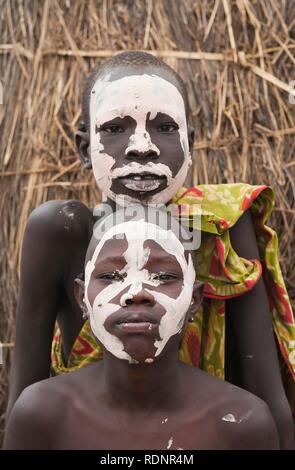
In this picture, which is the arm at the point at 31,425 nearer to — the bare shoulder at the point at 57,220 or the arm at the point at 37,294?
the arm at the point at 37,294

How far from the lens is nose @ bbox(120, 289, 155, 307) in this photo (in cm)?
172

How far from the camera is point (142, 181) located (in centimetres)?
202

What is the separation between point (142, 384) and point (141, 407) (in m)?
0.05

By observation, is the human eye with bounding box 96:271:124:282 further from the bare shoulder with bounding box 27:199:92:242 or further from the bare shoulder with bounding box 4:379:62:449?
the bare shoulder with bounding box 27:199:92:242

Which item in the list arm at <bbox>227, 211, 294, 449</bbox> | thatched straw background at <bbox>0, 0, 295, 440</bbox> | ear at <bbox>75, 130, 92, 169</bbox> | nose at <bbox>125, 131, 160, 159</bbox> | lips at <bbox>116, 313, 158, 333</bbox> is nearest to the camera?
lips at <bbox>116, 313, 158, 333</bbox>

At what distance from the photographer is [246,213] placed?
2262 mm

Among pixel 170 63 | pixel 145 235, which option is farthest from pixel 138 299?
pixel 170 63

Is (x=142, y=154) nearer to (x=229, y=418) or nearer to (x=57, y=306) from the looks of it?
(x=57, y=306)

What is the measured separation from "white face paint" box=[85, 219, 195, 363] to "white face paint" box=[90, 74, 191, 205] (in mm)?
217

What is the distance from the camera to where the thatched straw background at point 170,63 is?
2705 millimetres

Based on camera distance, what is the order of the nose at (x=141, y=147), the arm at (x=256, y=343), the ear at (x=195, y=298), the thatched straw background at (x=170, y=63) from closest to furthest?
the ear at (x=195, y=298) < the nose at (x=141, y=147) < the arm at (x=256, y=343) < the thatched straw background at (x=170, y=63)

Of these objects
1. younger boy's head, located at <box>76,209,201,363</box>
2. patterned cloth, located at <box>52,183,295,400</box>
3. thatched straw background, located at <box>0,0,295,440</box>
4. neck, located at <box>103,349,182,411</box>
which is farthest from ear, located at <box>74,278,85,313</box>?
thatched straw background, located at <box>0,0,295,440</box>

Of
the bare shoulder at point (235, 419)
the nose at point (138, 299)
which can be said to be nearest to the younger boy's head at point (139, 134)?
the nose at point (138, 299)
